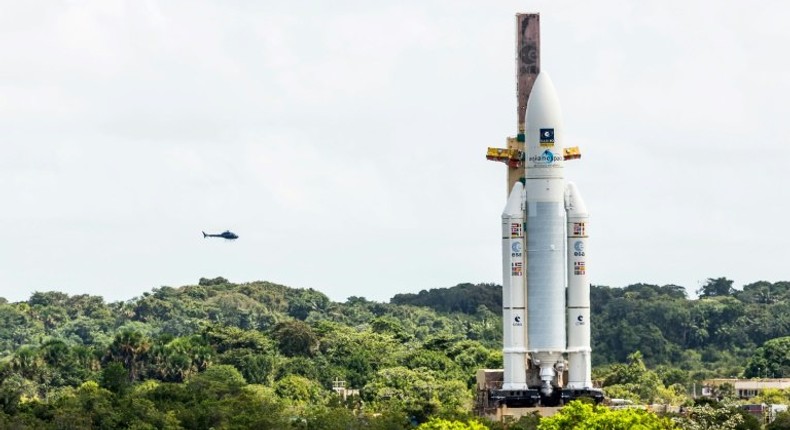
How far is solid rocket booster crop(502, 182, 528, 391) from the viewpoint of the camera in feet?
442

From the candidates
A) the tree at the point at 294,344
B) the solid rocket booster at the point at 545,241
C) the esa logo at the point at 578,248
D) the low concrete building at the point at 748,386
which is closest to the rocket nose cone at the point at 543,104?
the solid rocket booster at the point at 545,241

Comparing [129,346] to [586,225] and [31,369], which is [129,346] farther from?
[586,225]

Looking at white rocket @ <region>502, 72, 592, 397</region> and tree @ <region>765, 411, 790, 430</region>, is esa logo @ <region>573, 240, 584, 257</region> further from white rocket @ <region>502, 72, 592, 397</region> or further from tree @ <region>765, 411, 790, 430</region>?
tree @ <region>765, 411, 790, 430</region>

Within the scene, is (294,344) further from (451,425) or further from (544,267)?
(451,425)

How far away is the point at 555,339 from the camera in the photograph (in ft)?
441

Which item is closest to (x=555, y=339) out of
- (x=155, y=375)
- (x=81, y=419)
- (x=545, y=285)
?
(x=545, y=285)

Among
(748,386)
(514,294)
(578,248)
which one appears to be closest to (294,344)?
(748,386)

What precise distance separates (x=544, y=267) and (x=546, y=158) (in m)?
6.79

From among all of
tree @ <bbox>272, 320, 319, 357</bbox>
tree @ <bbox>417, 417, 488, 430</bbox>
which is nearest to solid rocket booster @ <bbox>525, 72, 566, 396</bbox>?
tree @ <bbox>417, 417, 488, 430</bbox>

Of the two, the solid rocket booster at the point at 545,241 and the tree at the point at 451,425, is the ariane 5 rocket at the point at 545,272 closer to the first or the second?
the solid rocket booster at the point at 545,241

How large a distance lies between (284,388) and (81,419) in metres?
39.4

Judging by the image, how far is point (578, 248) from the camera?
444ft

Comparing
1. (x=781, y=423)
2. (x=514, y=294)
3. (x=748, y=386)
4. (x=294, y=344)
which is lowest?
(x=781, y=423)

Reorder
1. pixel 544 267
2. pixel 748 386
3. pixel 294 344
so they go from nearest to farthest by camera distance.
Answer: pixel 544 267 → pixel 748 386 → pixel 294 344
